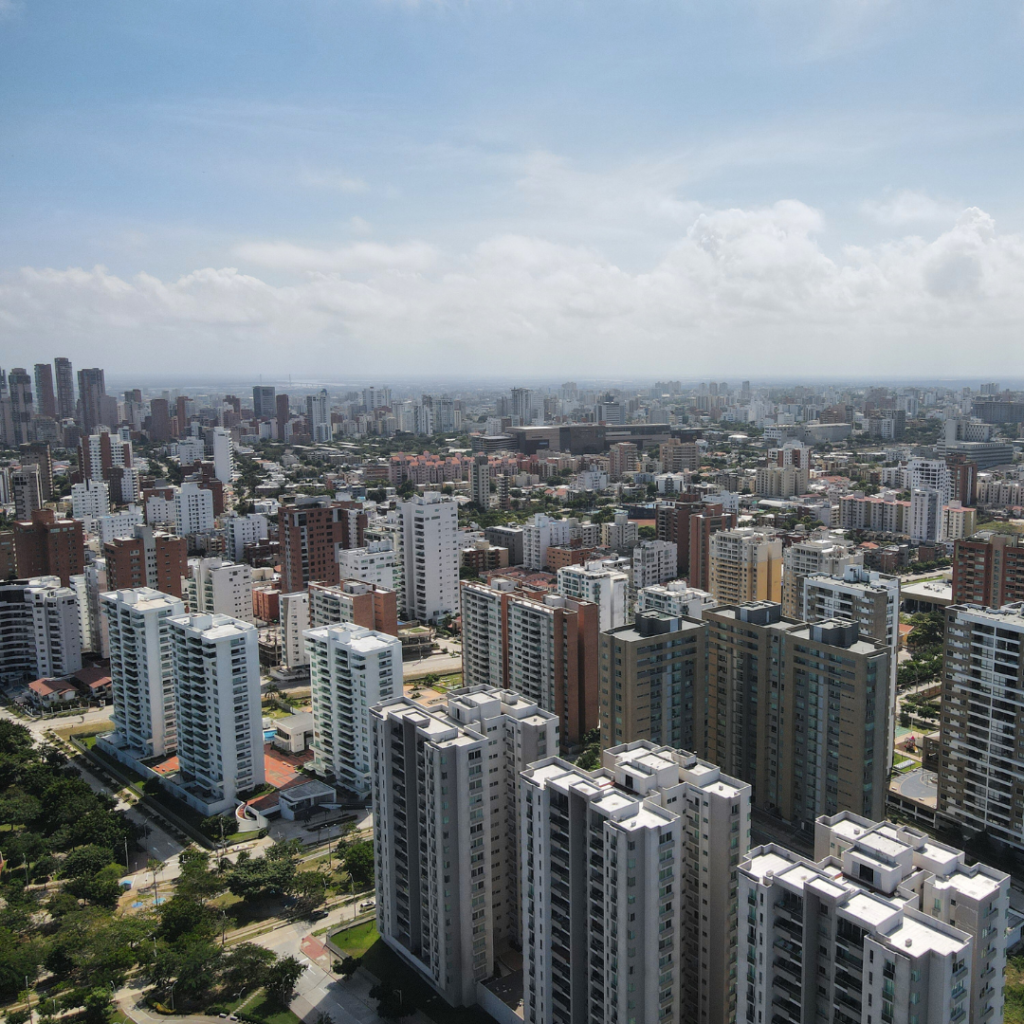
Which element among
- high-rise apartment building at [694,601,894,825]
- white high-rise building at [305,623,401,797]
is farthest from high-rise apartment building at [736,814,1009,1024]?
white high-rise building at [305,623,401,797]

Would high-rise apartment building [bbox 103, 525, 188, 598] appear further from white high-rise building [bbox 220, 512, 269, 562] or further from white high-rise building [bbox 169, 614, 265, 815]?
white high-rise building [bbox 220, 512, 269, 562]

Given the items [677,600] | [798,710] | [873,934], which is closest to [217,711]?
[677,600]

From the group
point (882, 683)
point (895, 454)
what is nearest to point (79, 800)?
point (882, 683)

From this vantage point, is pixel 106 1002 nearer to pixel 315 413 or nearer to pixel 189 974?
pixel 189 974

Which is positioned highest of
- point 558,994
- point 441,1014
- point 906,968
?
point 906,968

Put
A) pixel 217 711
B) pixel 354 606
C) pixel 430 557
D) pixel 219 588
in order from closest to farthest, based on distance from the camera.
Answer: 1. pixel 217 711
2. pixel 354 606
3. pixel 219 588
4. pixel 430 557

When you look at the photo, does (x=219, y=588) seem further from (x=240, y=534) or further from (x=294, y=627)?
(x=240, y=534)
